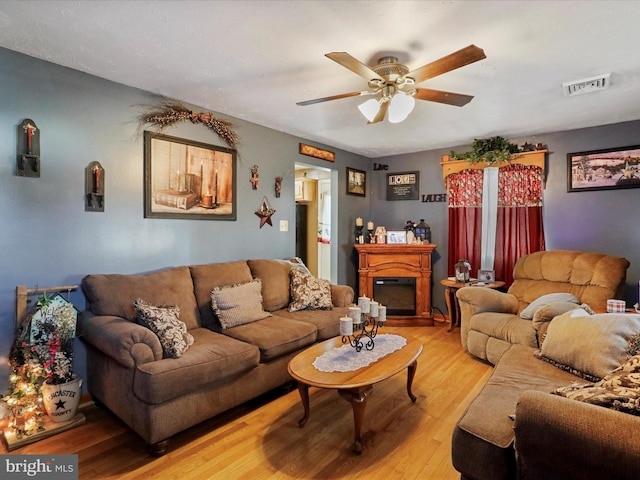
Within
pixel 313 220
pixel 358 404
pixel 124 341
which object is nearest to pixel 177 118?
pixel 124 341

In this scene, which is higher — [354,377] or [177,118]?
[177,118]

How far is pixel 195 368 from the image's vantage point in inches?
79.4

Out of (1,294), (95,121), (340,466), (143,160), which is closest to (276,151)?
(143,160)

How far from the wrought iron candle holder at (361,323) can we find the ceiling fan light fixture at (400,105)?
1.35 m

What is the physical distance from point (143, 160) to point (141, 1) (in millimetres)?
1356

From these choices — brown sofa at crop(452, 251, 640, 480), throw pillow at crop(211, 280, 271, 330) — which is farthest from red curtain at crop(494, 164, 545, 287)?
throw pillow at crop(211, 280, 271, 330)

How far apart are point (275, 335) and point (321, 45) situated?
203cm

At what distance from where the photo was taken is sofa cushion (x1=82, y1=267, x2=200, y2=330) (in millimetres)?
Answer: 2376

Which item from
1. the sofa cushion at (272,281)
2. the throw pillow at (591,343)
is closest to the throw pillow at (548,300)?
the throw pillow at (591,343)

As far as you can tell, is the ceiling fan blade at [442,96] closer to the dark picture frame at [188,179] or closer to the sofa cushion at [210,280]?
the dark picture frame at [188,179]

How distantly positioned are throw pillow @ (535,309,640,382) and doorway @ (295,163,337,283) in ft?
12.5

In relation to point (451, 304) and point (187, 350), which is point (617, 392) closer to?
point (187, 350)

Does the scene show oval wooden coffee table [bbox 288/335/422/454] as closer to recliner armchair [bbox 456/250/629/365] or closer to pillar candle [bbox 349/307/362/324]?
pillar candle [bbox 349/307/362/324]

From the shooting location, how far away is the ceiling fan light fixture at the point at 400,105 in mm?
2271
